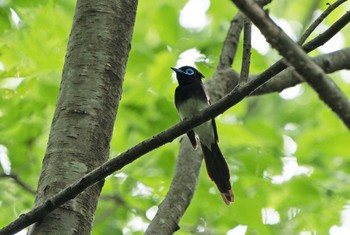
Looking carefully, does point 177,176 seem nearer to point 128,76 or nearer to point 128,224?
point 128,76

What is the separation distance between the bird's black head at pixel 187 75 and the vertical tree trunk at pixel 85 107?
69.6 inches

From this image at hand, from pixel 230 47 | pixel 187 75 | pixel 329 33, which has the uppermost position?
pixel 187 75

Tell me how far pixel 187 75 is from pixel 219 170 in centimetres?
89

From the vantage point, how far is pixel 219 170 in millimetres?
4207

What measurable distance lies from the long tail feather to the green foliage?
7 centimetres

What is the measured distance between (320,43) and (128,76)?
7.24ft

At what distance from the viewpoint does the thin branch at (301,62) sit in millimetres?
1263

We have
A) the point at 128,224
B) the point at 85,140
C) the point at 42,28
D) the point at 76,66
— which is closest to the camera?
the point at 85,140

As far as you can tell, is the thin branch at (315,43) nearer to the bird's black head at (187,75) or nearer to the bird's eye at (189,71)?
A: the bird's black head at (187,75)

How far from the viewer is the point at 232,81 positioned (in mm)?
3986

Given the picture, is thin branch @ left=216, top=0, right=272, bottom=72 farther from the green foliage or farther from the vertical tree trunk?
the vertical tree trunk

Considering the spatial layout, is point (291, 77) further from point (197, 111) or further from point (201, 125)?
point (201, 125)

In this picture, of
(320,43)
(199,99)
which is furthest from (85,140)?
(199,99)

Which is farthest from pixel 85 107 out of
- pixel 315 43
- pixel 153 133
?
pixel 153 133
